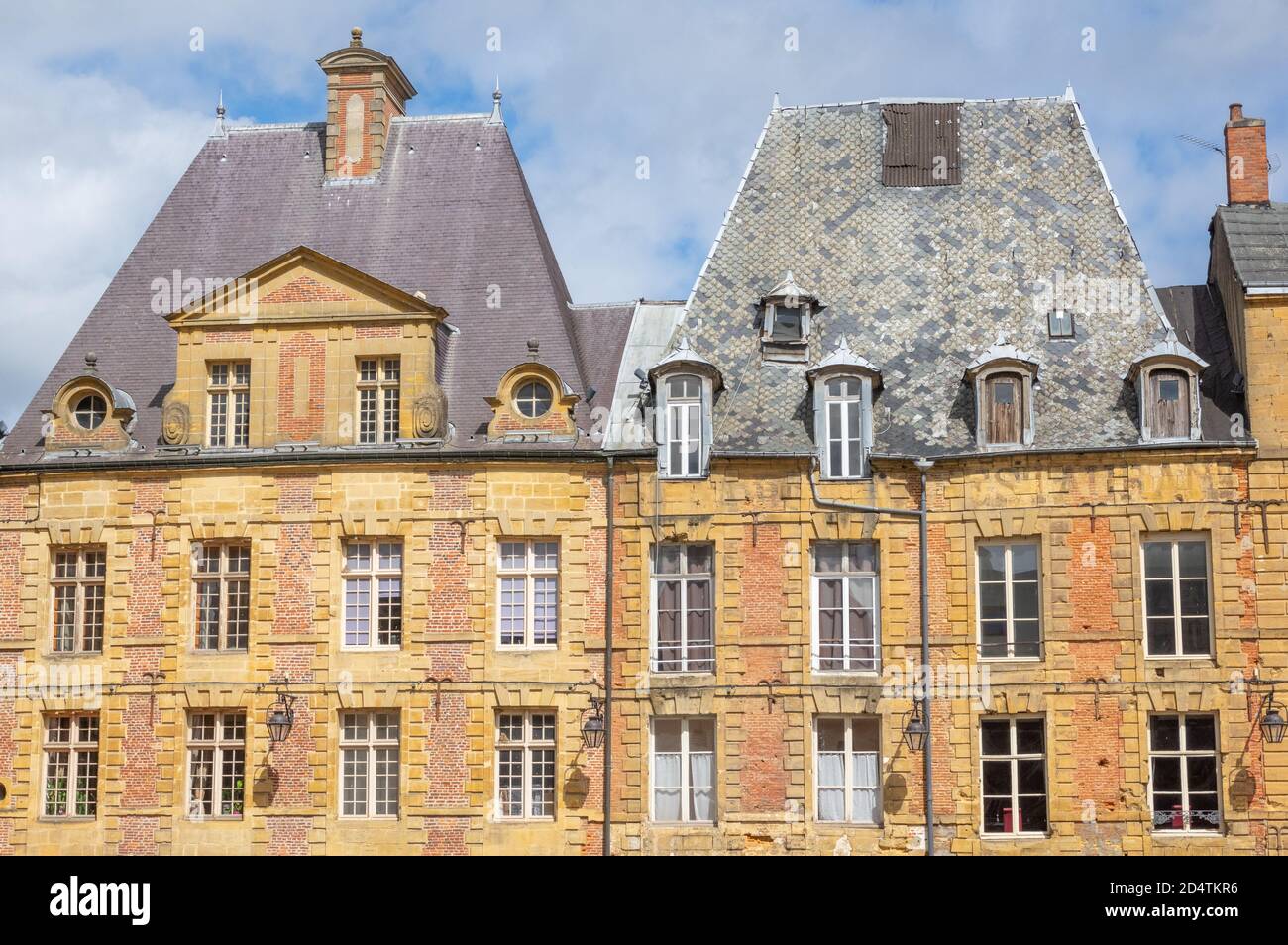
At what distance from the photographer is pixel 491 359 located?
28.2 meters

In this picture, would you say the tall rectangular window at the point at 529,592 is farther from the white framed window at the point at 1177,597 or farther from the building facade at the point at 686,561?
the white framed window at the point at 1177,597

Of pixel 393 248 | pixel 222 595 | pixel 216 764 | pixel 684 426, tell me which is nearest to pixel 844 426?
pixel 684 426

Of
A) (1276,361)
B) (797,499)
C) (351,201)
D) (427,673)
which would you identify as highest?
(351,201)

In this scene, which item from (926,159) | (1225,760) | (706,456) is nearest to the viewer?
(1225,760)

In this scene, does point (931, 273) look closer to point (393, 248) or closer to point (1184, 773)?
point (1184, 773)

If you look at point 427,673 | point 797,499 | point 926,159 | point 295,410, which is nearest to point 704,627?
point 797,499

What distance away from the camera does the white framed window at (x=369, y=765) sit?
26.4 meters

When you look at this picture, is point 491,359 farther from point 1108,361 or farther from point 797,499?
point 1108,361

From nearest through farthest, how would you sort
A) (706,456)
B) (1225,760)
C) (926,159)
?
(1225,760) < (706,456) < (926,159)

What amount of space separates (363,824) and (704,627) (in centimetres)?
571

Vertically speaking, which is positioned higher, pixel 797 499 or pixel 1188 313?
pixel 1188 313

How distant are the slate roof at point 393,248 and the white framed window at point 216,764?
4.37 metres

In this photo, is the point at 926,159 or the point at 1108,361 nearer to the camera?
the point at 1108,361

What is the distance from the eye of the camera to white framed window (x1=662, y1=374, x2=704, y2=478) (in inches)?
1056
